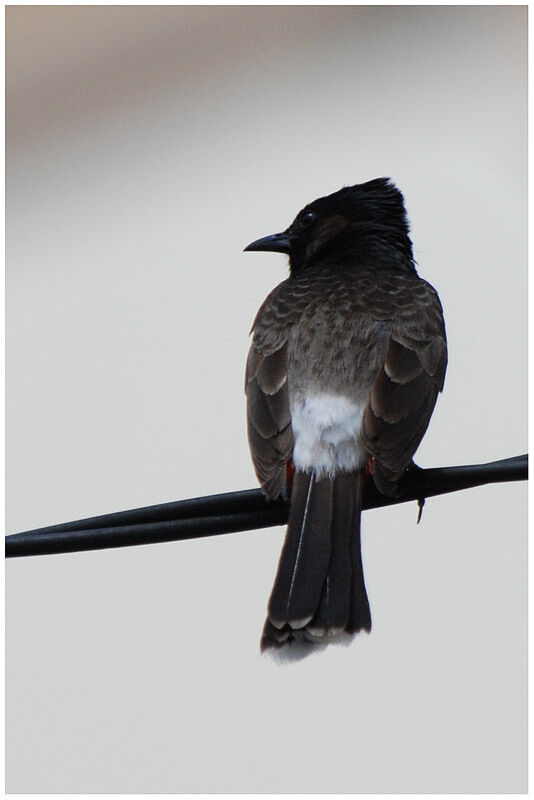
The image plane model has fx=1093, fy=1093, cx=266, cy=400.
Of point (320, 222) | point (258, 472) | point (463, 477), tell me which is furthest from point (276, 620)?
point (320, 222)

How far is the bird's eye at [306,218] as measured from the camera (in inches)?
221

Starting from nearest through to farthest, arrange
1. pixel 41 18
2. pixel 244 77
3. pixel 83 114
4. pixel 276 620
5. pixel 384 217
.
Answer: pixel 276 620 → pixel 384 217 → pixel 41 18 → pixel 83 114 → pixel 244 77

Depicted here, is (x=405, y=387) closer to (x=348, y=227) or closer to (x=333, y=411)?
(x=333, y=411)

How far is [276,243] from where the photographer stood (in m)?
5.64

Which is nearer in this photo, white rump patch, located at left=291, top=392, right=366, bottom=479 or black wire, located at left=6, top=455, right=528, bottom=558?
black wire, located at left=6, top=455, right=528, bottom=558

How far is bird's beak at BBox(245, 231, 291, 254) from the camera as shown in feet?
18.5

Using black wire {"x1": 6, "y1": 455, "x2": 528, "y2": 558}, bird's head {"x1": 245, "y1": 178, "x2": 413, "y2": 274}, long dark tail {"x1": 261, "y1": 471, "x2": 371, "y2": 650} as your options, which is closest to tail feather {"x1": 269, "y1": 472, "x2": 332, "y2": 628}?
long dark tail {"x1": 261, "y1": 471, "x2": 371, "y2": 650}

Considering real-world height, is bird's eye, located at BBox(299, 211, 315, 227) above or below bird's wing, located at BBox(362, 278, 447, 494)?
above

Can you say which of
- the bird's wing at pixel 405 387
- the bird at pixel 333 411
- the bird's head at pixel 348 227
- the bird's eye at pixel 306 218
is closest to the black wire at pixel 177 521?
the bird at pixel 333 411

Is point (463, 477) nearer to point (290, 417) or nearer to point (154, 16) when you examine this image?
point (290, 417)

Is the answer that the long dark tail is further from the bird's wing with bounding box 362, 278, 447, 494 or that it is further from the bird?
the bird's wing with bounding box 362, 278, 447, 494

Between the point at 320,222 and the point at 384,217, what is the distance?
327 mm

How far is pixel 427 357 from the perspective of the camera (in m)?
4.48

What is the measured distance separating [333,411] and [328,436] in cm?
12
